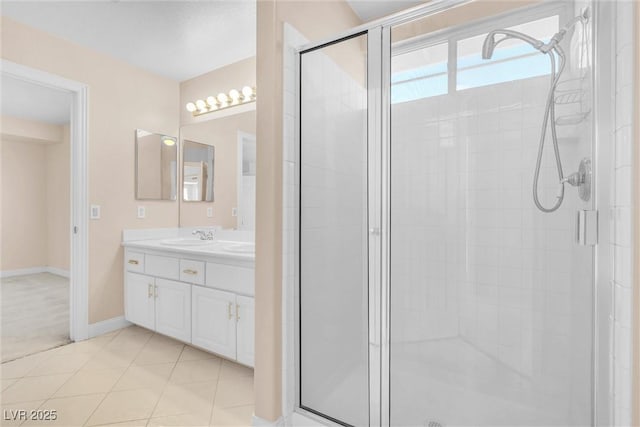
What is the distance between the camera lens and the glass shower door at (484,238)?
1164 mm

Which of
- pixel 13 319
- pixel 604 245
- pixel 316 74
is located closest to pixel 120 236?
pixel 13 319

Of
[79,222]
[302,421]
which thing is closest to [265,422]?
[302,421]

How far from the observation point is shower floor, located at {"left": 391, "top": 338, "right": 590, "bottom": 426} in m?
1.23

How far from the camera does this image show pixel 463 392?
1338 millimetres

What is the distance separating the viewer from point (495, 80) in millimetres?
1263

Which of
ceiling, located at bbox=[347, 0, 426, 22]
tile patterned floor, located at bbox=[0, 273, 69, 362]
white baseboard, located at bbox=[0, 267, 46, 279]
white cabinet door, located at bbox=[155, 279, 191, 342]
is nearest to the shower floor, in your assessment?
white cabinet door, located at bbox=[155, 279, 191, 342]

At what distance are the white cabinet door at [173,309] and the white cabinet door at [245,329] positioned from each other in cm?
52

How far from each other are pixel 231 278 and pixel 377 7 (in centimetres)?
212

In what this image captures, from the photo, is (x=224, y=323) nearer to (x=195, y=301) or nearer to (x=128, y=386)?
(x=195, y=301)

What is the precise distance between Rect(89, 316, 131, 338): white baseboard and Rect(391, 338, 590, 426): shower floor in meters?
2.65

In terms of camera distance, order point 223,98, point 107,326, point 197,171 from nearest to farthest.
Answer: point 107,326, point 223,98, point 197,171

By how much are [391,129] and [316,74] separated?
519mm

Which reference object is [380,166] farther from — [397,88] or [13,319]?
[13,319]

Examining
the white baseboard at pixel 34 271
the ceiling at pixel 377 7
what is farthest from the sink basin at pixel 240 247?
the white baseboard at pixel 34 271
